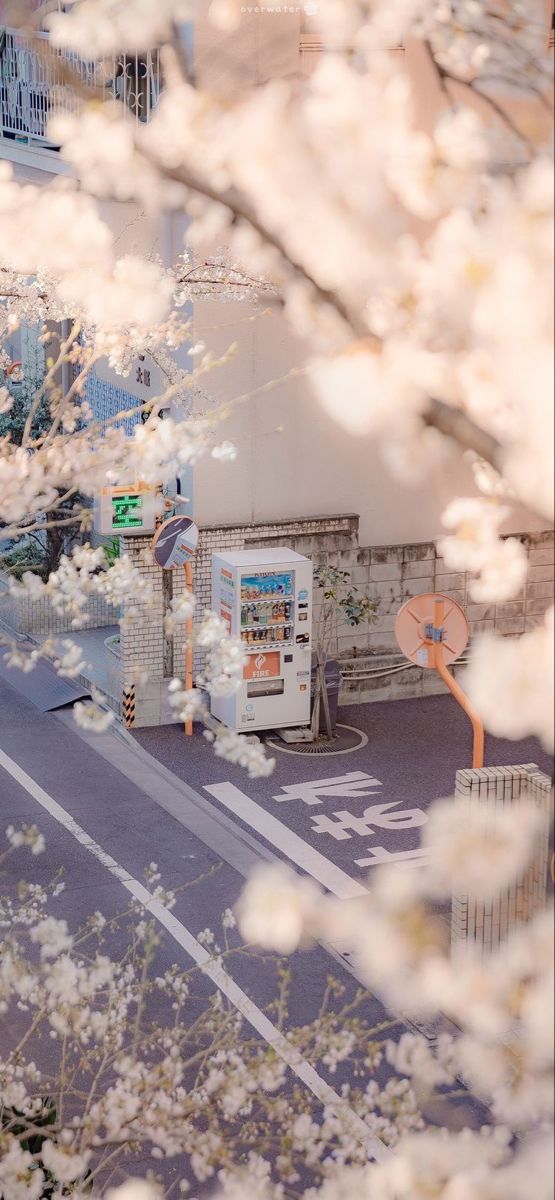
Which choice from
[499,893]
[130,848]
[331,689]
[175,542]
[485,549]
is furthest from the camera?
[331,689]

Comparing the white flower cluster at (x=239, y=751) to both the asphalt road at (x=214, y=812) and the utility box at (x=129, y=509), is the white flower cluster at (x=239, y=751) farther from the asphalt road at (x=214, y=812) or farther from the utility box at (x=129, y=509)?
the utility box at (x=129, y=509)

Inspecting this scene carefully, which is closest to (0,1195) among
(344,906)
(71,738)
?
(344,906)

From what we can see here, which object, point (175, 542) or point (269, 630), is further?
point (269, 630)

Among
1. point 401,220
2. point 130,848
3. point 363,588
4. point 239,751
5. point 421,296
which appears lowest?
point 130,848

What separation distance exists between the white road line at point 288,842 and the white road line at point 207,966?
4.63ft

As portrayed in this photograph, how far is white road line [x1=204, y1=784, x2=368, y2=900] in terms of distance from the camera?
12555mm

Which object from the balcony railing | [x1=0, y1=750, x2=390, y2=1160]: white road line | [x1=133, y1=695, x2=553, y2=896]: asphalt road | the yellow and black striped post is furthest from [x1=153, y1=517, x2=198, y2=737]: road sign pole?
the balcony railing

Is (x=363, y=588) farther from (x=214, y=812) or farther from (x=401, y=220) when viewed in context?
(x=401, y=220)

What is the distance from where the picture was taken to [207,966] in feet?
35.2

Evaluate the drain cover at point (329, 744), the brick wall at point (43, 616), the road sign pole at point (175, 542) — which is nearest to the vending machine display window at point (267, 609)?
the road sign pole at point (175, 542)

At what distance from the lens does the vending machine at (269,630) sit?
15.8 m

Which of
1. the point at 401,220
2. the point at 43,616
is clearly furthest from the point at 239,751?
the point at 43,616

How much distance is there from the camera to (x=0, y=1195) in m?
A: 5.91

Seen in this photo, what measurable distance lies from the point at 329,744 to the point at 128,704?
2.28m
